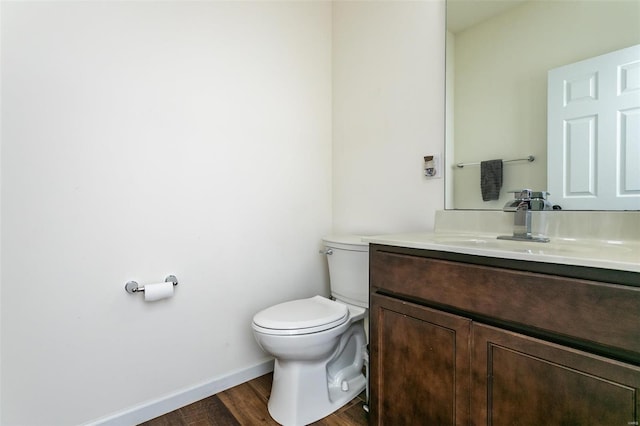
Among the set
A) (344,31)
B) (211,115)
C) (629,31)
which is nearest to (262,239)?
(211,115)

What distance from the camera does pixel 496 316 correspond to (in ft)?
2.64

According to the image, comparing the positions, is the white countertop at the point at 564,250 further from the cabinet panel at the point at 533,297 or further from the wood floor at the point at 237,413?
the wood floor at the point at 237,413

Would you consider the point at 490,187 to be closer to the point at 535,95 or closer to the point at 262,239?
the point at 535,95

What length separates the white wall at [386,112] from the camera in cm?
147

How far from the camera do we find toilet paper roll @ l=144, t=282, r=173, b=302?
1271mm

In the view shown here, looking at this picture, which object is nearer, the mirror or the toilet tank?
the mirror

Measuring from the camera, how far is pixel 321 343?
1.29 m

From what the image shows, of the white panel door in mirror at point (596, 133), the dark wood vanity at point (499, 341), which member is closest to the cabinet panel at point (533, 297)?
the dark wood vanity at point (499, 341)

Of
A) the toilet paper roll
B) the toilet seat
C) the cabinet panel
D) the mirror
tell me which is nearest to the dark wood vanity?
the cabinet panel

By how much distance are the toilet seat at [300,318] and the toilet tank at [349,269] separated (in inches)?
4.8

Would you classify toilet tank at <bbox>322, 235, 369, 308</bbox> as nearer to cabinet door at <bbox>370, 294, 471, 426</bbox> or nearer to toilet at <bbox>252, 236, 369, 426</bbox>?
toilet at <bbox>252, 236, 369, 426</bbox>

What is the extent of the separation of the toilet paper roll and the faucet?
1.36 m

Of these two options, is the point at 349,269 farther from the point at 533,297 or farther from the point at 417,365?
the point at 533,297

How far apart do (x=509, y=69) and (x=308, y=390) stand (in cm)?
160
